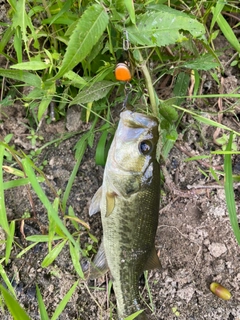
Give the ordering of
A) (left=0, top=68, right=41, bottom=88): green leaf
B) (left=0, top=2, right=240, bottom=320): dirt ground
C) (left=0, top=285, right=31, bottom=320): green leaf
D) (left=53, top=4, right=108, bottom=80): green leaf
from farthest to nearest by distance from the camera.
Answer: (left=0, top=2, right=240, bottom=320): dirt ground → (left=0, top=68, right=41, bottom=88): green leaf → (left=53, top=4, right=108, bottom=80): green leaf → (left=0, top=285, right=31, bottom=320): green leaf

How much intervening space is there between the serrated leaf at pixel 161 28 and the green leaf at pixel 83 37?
0.29m

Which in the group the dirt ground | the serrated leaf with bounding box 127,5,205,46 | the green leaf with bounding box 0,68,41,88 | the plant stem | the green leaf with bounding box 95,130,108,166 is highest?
the serrated leaf with bounding box 127,5,205,46

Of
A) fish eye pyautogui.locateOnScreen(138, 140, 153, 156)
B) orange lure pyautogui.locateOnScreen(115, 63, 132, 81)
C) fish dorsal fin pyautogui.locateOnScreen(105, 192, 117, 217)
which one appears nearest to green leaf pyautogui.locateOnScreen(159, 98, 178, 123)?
fish eye pyautogui.locateOnScreen(138, 140, 153, 156)

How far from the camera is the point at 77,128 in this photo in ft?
9.33

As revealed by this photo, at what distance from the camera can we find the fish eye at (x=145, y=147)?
2316 mm

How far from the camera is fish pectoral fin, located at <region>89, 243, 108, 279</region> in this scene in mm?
2664

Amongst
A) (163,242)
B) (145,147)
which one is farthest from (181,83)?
(163,242)

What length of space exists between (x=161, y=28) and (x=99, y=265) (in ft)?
5.95

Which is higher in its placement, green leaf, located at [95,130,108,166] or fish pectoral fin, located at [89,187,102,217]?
green leaf, located at [95,130,108,166]

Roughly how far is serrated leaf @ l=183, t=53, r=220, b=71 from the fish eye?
69 centimetres

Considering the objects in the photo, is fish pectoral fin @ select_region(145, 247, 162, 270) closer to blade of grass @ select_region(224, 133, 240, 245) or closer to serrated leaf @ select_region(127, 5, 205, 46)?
blade of grass @ select_region(224, 133, 240, 245)

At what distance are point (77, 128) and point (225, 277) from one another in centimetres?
179

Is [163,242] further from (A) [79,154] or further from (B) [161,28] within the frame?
(B) [161,28]

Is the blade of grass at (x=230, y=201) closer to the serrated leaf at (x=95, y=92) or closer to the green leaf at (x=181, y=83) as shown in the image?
the green leaf at (x=181, y=83)
